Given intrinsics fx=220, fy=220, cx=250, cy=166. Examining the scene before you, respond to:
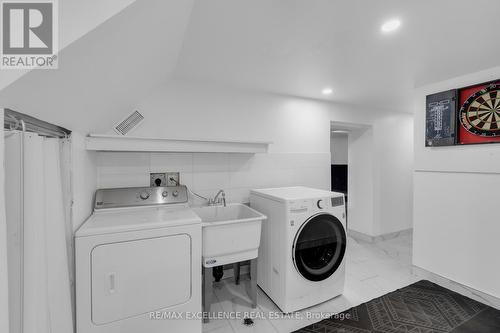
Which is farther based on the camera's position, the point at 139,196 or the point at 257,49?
the point at 139,196

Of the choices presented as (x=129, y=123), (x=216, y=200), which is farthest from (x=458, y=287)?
(x=129, y=123)

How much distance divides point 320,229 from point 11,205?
6.79 feet

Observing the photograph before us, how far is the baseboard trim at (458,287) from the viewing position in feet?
6.61

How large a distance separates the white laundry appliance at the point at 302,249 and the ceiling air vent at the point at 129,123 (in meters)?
1.50

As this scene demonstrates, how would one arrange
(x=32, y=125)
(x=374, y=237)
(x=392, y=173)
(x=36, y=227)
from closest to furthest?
(x=36, y=227) → (x=32, y=125) → (x=374, y=237) → (x=392, y=173)

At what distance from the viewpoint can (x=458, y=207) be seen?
7.44 feet

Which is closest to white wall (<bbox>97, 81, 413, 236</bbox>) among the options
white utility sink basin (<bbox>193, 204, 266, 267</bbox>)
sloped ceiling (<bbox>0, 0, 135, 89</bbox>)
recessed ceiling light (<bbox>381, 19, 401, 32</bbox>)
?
white utility sink basin (<bbox>193, 204, 266, 267</bbox>)

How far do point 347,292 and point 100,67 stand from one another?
2725mm

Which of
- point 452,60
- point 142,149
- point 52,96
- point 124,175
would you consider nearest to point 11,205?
point 52,96

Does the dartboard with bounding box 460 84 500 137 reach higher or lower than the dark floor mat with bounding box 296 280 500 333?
higher

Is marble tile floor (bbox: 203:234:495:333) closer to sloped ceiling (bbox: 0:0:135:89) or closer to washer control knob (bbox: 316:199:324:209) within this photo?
washer control knob (bbox: 316:199:324:209)

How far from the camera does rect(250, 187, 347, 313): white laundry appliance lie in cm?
195

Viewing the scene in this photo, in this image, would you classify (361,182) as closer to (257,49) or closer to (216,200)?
(216,200)

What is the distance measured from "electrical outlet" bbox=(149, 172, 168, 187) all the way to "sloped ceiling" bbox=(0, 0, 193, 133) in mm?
835
